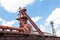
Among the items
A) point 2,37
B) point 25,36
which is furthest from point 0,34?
point 25,36

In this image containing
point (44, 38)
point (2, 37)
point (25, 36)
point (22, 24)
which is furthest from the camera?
point (22, 24)

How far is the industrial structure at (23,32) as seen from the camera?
39.1 metres

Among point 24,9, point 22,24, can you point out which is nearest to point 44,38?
point 22,24

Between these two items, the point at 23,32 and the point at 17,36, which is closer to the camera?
the point at 17,36

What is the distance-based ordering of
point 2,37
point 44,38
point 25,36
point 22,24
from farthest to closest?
point 22,24 → point 44,38 → point 25,36 → point 2,37

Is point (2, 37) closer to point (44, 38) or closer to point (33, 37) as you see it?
point (33, 37)

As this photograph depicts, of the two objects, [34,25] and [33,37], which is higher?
[34,25]

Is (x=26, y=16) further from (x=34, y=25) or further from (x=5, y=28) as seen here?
(x=5, y=28)

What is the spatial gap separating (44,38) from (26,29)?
17.7ft

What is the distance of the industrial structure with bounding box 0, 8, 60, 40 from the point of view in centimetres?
3909

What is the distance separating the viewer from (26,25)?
5028 cm

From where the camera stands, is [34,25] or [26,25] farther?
[34,25]

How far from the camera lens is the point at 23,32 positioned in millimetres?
48312

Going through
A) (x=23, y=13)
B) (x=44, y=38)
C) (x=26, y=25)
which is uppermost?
(x=23, y=13)
